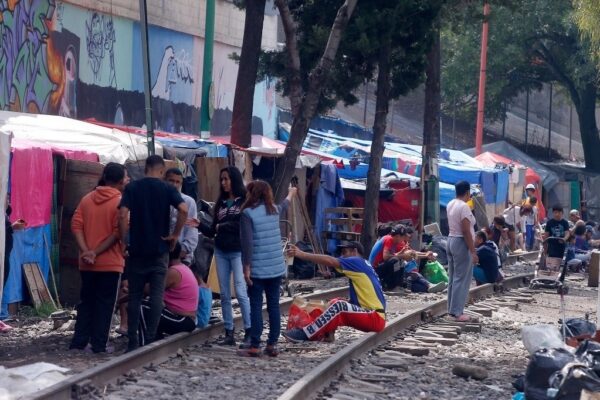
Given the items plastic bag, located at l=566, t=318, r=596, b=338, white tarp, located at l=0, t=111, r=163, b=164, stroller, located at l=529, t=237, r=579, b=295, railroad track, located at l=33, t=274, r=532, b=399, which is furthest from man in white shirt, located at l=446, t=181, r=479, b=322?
stroller, located at l=529, t=237, r=579, b=295

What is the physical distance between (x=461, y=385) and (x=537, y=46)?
40.2m

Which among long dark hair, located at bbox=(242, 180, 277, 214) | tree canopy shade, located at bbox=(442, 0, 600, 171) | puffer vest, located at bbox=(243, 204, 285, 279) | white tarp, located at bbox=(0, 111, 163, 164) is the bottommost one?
puffer vest, located at bbox=(243, 204, 285, 279)

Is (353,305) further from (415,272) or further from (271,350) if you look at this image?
(415,272)

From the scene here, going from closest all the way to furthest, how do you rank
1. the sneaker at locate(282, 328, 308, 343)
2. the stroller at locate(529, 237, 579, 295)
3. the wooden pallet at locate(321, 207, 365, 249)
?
the sneaker at locate(282, 328, 308, 343)
the stroller at locate(529, 237, 579, 295)
the wooden pallet at locate(321, 207, 365, 249)

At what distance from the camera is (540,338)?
32.0 ft

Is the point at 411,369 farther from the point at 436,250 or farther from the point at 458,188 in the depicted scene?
the point at 436,250

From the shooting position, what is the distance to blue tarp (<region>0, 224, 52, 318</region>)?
46.9ft

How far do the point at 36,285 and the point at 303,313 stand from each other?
150 inches

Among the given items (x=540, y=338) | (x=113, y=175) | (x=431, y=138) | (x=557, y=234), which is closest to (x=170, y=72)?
(x=431, y=138)

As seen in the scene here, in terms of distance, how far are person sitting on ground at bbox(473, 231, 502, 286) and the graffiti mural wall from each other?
8.69 metres

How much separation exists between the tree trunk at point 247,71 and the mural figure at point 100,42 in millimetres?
3226

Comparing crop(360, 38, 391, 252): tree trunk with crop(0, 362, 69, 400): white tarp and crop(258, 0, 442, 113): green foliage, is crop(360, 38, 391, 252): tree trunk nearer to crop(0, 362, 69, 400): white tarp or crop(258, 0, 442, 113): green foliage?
crop(258, 0, 442, 113): green foliage

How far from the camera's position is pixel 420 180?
91.3ft

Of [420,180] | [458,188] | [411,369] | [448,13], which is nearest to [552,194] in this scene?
[420,180]
